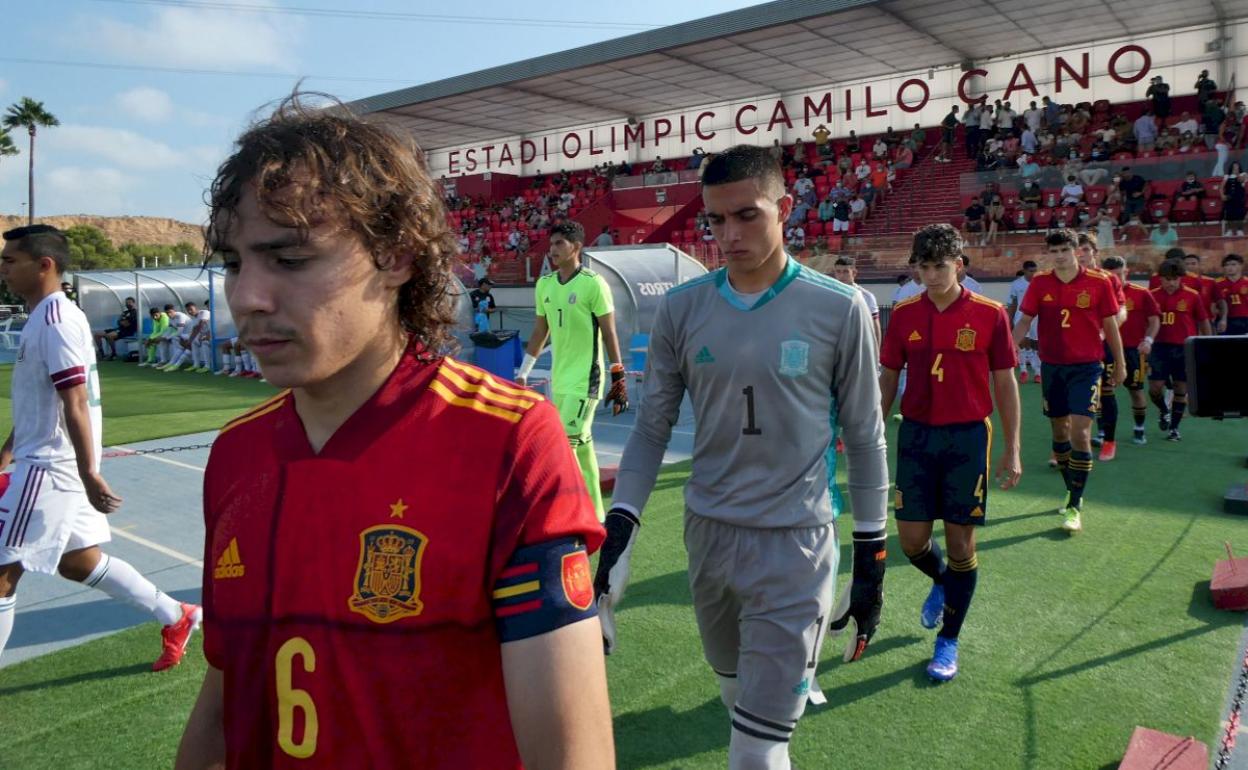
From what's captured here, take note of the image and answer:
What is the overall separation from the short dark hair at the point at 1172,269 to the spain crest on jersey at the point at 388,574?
1187 cm

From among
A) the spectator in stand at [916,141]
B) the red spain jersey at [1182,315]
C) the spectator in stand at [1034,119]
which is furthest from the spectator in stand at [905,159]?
the red spain jersey at [1182,315]

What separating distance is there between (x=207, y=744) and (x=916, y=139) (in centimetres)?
3010

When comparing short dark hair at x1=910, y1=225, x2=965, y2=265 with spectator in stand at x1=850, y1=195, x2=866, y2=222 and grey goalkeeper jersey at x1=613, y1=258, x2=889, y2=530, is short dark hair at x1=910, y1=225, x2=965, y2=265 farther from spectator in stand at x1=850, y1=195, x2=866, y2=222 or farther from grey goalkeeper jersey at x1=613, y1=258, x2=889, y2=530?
spectator in stand at x1=850, y1=195, x2=866, y2=222

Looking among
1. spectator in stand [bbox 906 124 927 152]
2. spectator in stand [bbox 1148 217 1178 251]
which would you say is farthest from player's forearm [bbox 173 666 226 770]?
spectator in stand [bbox 906 124 927 152]

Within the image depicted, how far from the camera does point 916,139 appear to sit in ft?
93.7

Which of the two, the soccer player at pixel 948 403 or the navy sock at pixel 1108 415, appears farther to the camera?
the navy sock at pixel 1108 415

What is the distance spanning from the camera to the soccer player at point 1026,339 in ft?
48.5

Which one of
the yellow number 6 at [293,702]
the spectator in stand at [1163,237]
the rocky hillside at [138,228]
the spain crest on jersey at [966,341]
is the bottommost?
the yellow number 6 at [293,702]

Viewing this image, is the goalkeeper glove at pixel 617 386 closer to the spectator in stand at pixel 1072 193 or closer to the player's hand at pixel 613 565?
the player's hand at pixel 613 565

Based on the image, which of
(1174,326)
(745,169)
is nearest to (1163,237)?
(1174,326)

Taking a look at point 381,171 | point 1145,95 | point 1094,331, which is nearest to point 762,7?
point 1145,95

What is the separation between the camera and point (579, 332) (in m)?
6.98

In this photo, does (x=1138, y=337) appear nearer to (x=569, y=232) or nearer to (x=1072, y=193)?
(x=569, y=232)

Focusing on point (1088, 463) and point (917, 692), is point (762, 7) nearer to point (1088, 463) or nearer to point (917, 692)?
point (1088, 463)
